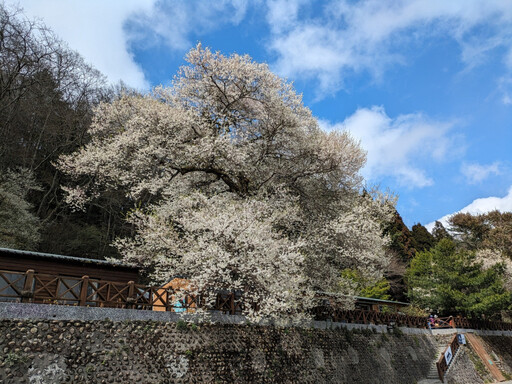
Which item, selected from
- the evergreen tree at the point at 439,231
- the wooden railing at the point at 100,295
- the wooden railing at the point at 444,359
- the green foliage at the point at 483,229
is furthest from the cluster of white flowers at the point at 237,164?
the evergreen tree at the point at 439,231

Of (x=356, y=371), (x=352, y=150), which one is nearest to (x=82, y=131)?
(x=352, y=150)

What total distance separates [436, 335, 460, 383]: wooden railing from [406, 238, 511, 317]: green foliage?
11.2 feet

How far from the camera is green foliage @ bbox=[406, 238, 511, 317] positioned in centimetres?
3175

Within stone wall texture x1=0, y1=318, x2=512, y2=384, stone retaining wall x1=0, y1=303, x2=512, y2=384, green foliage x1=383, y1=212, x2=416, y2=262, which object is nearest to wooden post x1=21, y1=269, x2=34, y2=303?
stone retaining wall x1=0, y1=303, x2=512, y2=384

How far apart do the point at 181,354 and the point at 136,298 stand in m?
2.67

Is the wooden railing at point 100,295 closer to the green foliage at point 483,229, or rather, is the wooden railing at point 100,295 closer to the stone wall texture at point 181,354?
the stone wall texture at point 181,354

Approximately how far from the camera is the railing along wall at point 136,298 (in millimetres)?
11625

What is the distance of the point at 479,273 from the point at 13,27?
42.7m

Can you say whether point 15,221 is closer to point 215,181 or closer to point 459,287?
point 215,181

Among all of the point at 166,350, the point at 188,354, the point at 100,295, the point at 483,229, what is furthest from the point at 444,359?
the point at 483,229

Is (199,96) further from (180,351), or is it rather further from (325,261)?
(180,351)

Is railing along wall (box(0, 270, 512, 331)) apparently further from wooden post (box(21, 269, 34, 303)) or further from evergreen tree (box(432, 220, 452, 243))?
evergreen tree (box(432, 220, 452, 243))

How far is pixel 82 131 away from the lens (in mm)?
33562

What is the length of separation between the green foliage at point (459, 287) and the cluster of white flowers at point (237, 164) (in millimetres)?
14060
